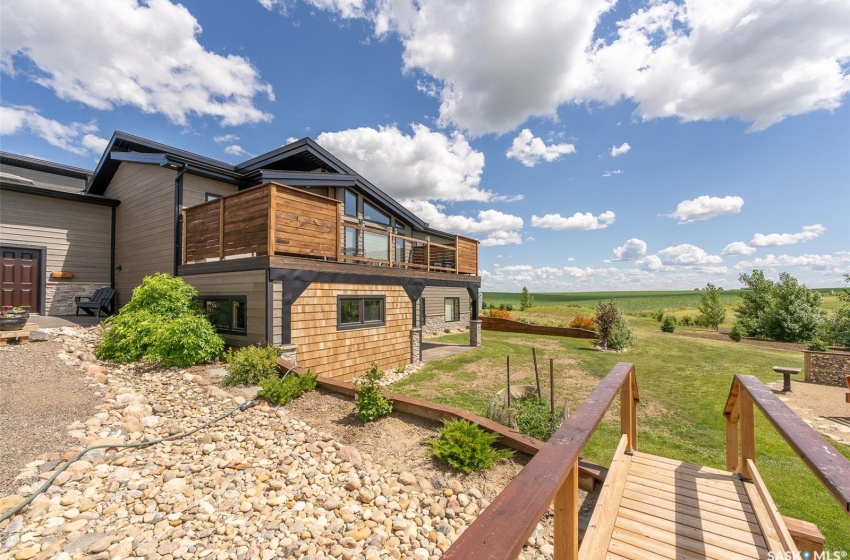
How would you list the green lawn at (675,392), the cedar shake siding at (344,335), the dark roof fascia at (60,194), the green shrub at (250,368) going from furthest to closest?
1. the dark roof fascia at (60,194)
2. the cedar shake siding at (344,335)
3. the green shrub at (250,368)
4. the green lawn at (675,392)

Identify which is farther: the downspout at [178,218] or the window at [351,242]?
the window at [351,242]

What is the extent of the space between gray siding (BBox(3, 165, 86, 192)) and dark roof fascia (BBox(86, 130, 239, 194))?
2.45 metres

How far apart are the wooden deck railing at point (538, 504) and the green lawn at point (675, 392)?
12.7 ft

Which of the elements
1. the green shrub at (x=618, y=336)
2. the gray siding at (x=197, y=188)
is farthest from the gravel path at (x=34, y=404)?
the green shrub at (x=618, y=336)

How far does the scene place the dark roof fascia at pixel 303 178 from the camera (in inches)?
416

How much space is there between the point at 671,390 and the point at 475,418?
8057mm

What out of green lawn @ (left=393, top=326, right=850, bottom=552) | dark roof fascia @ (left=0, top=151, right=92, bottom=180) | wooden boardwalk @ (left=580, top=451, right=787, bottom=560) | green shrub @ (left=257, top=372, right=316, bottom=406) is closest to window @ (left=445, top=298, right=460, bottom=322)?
green lawn @ (left=393, top=326, right=850, bottom=552)

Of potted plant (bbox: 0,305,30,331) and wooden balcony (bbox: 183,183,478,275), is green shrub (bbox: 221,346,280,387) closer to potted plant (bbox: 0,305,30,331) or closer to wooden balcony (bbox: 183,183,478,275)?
wooden balcony (bbox: 183,183,478,275)

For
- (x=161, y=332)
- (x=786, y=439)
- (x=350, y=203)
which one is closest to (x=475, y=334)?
(x=350, y=203)

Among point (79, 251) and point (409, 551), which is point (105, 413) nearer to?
point (409, 551)

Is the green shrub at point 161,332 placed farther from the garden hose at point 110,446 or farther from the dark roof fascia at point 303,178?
the dark roof fascia at point 303,178

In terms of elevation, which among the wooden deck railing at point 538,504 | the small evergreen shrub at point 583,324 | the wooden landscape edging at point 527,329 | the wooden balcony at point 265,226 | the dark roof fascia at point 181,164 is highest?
the dark roof fascia at point 181,164

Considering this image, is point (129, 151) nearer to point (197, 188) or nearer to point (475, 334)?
point (197, 188)

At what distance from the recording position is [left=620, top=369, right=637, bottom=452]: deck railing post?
382 centimetres
